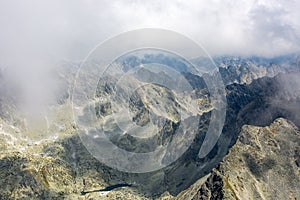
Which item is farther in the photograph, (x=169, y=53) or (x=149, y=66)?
(x=149, y=66)

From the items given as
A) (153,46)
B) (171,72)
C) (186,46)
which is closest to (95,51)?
(153,46)

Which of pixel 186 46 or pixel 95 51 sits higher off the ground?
pixel 95 51

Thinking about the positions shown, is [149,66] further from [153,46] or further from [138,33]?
[138,33]

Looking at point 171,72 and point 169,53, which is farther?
point 171,72

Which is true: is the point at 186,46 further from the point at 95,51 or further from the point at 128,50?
the point at 95,51

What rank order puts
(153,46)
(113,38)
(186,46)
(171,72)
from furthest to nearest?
(171,72) < (153,46) < (186,46) < (113,38)

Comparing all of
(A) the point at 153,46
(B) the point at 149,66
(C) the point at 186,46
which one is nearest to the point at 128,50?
(A) the point at 153,46

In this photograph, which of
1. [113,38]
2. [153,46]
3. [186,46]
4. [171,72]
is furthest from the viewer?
[171,72]

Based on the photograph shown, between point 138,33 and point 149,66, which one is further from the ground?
point 149,66

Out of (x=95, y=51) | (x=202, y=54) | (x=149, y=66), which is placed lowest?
(x=202, y=54)
